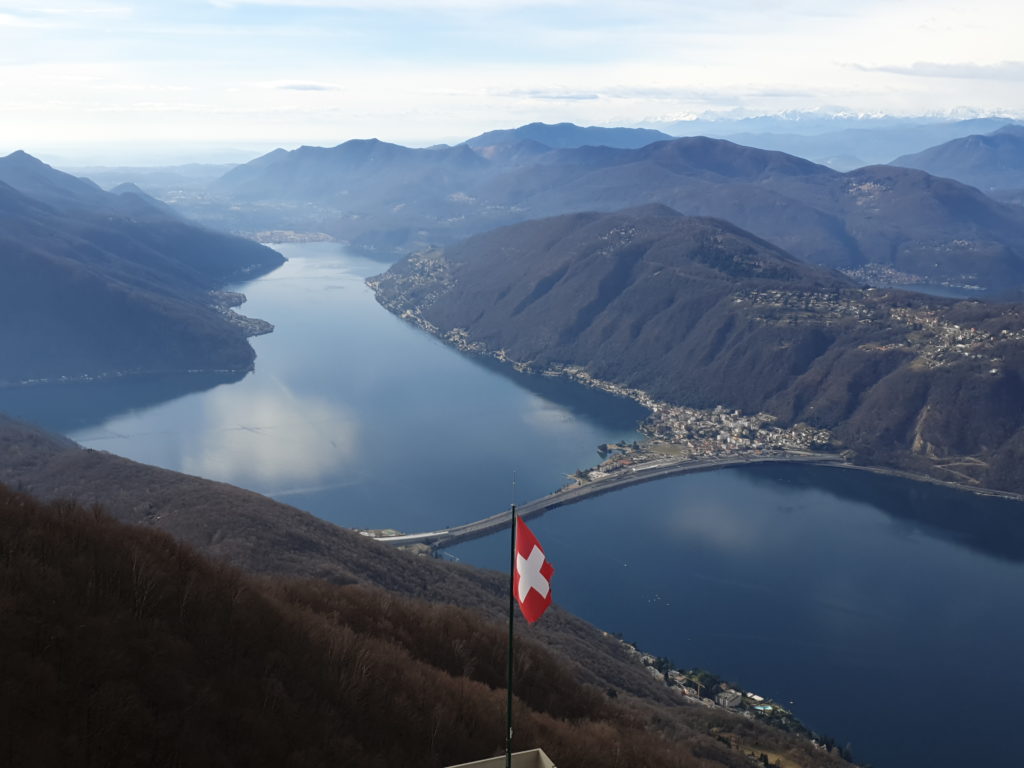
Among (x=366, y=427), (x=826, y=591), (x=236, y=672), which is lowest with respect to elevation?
(x=826, y=591)

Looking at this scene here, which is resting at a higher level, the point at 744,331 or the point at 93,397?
the point at 744,331

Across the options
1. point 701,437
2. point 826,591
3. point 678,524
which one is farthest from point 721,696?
point 701,437

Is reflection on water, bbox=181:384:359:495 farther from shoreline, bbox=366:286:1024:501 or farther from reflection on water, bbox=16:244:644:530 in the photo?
shoreline, bbox=366:286:1024:501

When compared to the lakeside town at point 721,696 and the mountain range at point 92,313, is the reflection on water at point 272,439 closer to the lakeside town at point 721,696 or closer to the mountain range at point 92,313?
the mountain range at point 92,313

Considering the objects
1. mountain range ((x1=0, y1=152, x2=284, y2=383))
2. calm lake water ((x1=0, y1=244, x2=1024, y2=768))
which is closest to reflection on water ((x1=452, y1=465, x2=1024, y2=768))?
calm lake water ((x1=0, y1=244, x2=1024, y2=768))

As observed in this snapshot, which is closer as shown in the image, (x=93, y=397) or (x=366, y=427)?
(x=366, y=427)

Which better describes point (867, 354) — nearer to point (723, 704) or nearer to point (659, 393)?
point (659, 393)

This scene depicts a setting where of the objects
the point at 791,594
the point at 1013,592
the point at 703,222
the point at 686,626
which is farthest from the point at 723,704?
the point at 703,222

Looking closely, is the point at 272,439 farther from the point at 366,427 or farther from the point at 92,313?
the point at 92,313
